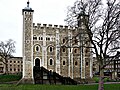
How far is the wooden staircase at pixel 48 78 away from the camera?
46906 millimetres

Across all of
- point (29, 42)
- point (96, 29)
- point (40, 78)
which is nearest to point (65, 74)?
point (40, 78)

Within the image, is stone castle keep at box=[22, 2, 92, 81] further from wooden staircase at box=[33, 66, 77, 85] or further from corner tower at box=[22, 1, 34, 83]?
wooden staircase at box=[33, 66, 77, 85]

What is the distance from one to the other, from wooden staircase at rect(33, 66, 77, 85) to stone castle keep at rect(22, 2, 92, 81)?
1143 millimetres

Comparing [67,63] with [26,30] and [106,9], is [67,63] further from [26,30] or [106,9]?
[106,9]

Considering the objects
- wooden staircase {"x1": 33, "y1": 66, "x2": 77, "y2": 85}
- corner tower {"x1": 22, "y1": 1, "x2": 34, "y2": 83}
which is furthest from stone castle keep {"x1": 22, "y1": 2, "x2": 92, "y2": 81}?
wooden staircase {"x1": 33, "y1": 66, "x2": 77, "y2": 85}

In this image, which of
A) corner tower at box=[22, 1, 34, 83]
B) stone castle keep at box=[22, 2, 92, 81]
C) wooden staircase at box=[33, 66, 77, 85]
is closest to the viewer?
wooden staircase at box=[33, 66, 77, 85]

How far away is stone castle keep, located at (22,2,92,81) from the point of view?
4886cm

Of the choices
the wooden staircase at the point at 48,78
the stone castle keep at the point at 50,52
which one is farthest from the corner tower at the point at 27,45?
the wooden staircase at the point at 48,78

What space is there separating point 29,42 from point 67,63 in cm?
918

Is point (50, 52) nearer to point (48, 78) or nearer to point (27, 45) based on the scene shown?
point (27, 45)

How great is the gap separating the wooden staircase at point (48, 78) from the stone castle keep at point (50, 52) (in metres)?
1.14

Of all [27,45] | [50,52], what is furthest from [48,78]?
[27,45]

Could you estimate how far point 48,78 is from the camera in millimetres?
47156

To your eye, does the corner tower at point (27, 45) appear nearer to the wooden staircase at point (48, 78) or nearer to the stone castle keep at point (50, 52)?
the stone castle keep at point (50, 52)
